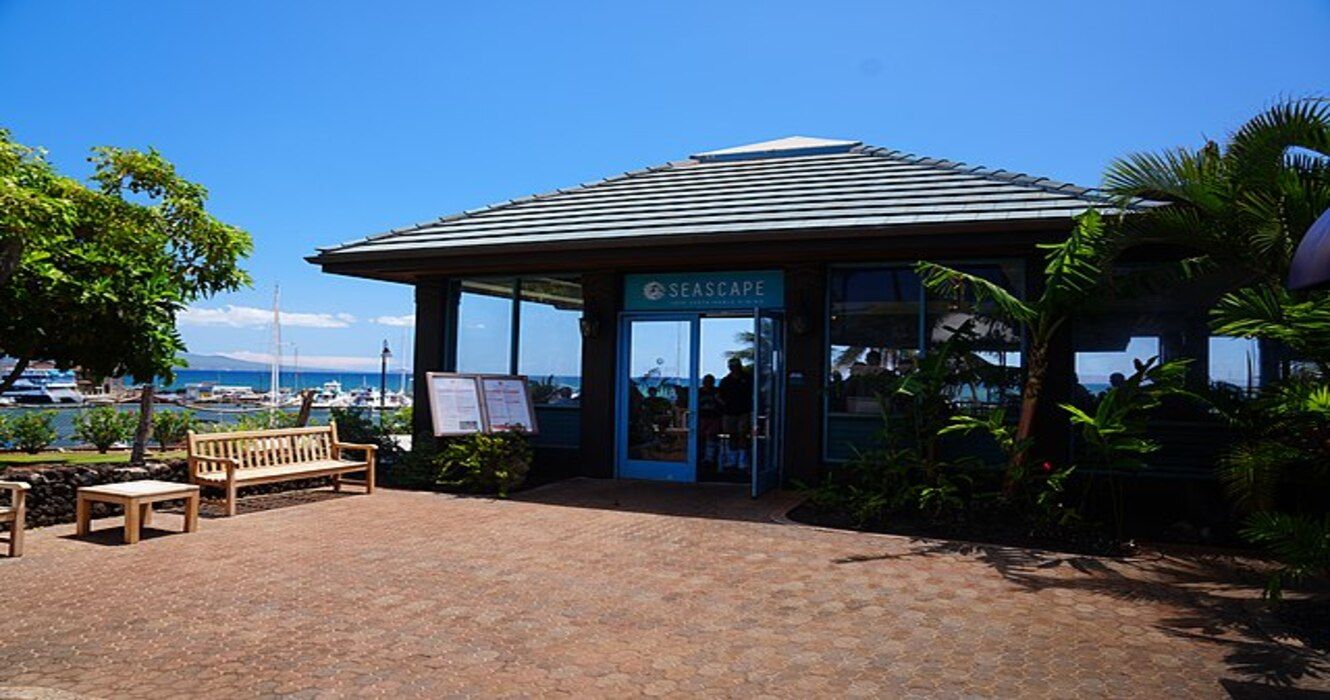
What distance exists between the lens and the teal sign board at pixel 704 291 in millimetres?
11727

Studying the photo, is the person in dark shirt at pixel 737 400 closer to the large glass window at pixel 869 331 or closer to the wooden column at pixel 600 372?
the large glass window at pixel 869 331

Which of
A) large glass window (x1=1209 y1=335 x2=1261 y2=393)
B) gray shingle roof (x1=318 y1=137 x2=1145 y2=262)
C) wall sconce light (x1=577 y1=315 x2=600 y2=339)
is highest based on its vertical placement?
gray shingle roof (x1=318 y1=137 x2=1145 y2=262)

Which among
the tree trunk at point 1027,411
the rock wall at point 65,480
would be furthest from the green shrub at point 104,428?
the tree trunk at point 1027,411

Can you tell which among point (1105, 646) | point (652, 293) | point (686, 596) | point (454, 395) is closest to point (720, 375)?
point (652, 293)

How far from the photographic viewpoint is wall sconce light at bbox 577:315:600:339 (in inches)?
484

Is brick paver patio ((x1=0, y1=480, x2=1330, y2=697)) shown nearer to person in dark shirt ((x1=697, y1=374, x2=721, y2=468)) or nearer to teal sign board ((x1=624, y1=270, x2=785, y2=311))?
person in dark shirt ((x1=697, y1=374, x2=721, y2=468))

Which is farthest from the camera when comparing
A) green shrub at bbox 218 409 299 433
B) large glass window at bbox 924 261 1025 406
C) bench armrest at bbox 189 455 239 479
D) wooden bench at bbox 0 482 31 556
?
green shrub at bbox 218 409 299 433

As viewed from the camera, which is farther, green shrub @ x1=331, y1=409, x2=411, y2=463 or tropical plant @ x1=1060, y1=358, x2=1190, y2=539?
green shrub @ x1=331, y1=409, x2=411, y2=463

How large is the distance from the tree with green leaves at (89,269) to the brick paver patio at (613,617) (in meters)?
2.38

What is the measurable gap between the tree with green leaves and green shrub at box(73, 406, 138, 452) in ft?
18.2

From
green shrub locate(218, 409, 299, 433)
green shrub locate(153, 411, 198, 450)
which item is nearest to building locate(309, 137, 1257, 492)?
green shrub locate(218, 409, 299, 433)

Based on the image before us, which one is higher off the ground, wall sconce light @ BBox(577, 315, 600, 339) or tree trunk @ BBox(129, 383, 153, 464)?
wall sconce light @ BBox(577, 315, 600, 339)

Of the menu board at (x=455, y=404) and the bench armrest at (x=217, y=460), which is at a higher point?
the menu board at (x=455, y=404)

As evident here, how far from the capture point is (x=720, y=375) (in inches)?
468
